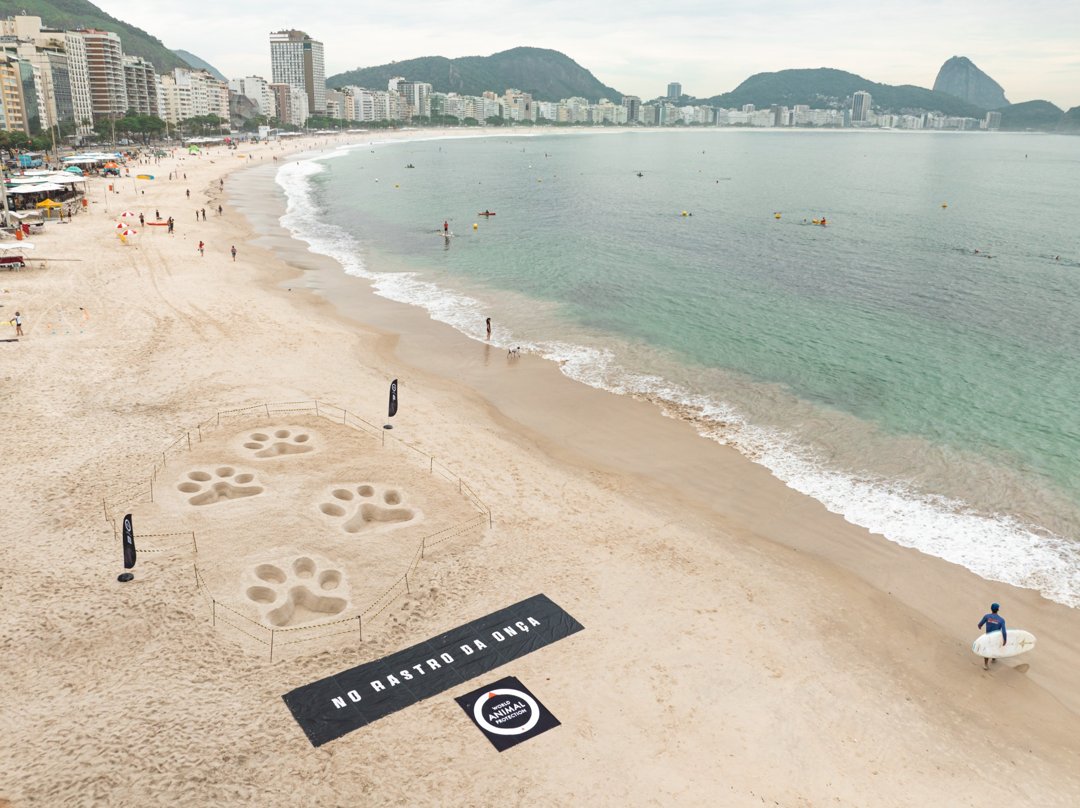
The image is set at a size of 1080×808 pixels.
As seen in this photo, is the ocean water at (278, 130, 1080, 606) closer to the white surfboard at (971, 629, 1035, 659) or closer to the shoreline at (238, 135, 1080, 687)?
the shoreline at (238, 135, 1080, 687)

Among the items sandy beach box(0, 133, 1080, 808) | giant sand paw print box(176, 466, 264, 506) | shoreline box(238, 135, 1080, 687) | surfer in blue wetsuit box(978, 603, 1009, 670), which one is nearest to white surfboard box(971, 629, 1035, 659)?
surfer in blue wetsuit box(978, 603, 1009, 670)

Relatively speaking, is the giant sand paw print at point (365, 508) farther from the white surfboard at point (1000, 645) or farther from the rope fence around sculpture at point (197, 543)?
the white surfboard at point (1000, 645)

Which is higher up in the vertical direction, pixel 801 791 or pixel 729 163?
pixel 729 163

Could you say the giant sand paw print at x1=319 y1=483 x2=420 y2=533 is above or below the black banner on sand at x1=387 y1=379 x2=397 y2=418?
below

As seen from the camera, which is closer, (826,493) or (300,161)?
(826,493)

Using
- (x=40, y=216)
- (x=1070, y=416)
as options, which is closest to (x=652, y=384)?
(x=1070, y=416)

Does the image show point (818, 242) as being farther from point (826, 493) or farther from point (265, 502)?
point (265, 502)
